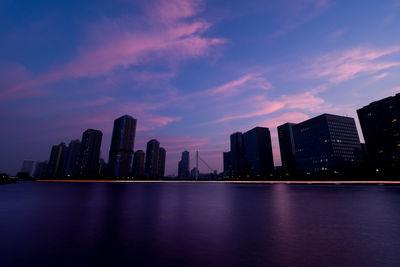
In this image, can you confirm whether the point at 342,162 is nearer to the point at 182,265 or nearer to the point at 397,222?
the point at 397,222

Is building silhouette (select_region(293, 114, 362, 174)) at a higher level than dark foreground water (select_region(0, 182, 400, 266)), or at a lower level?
higher

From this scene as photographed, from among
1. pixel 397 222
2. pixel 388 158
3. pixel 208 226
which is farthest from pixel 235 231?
pixel 388 158

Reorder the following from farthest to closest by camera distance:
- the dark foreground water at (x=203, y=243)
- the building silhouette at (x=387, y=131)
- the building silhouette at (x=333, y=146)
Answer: the building silhouette at (x=333, y=146) → the building silhouette at (x=387, y=131) → the dark foreground water at (x=203, y=243)

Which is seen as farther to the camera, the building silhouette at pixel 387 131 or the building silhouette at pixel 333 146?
the building silhouette at pixel 333 146

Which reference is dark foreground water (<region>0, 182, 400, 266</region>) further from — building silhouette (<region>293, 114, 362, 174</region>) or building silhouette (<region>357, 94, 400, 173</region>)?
building silhouette (<region>357, 94, 400, 173</region>)

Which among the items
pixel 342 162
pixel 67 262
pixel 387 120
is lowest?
pixel 67 262

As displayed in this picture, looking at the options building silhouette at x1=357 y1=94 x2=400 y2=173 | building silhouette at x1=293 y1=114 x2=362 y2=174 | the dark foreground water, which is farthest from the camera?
building silhouette at x1=293 y1=114 x2=362 y2=174

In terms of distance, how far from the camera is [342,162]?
181 metres

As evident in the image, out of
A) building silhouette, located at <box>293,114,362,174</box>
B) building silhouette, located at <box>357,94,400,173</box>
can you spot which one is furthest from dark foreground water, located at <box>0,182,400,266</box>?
building silhouette, located at <box>357,94,400,173</box>

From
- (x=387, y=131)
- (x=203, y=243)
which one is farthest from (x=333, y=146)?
(x=203, y=243)

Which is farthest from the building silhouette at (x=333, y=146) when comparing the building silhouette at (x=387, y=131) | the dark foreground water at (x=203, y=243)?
the dark foreground water at (x=203, y=243)

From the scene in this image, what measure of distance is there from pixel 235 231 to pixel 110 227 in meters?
7.96

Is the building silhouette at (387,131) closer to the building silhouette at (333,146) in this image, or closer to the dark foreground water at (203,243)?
the building silhouette at (333,146)

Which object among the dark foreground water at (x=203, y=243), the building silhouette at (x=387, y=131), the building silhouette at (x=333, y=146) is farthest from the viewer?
the building silhouette at (x=333, y=146)
